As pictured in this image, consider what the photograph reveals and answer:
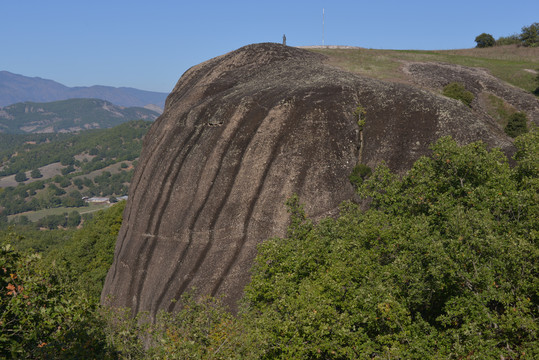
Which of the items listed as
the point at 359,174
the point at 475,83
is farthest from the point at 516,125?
the point at 359,174

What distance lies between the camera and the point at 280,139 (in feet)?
131

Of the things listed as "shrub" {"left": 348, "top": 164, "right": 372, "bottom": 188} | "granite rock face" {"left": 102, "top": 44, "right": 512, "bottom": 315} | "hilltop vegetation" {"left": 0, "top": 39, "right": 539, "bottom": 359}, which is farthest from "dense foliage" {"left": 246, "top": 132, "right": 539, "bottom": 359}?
"granite rock face" {"left": 102, "top": 44, "right": 512, "bottom": 315}

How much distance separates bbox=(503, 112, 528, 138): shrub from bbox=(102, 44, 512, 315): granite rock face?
155 inches

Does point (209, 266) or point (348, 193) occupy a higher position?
point (348, 193)

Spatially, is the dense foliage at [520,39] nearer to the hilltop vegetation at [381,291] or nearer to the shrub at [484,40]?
the shrub at [484,40]

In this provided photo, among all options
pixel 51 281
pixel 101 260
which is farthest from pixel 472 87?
pixel 101 260

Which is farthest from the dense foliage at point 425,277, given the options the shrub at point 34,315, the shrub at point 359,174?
the shrub at point 359,174

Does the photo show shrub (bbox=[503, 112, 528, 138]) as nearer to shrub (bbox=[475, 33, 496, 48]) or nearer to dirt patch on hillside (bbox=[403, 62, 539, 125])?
dirt patch on hillside (bbox=[403, 62, 539, 125])

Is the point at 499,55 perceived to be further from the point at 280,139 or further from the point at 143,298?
the point at 143,298

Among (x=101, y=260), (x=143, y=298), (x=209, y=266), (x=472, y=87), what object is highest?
(x=472, y=87)

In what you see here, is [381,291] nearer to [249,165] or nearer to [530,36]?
[249,165]

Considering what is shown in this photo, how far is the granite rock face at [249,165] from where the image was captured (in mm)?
36562

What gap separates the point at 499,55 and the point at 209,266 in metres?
80.6

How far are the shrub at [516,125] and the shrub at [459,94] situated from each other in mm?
5283
